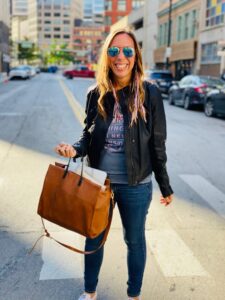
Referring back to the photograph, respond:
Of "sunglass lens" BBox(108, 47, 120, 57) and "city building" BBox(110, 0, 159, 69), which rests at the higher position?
"city building" BBox(110, 0, 159, 69)

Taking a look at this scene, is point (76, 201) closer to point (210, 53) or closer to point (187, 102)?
point (187, 102)

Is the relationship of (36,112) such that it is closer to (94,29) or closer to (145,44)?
(145,44)

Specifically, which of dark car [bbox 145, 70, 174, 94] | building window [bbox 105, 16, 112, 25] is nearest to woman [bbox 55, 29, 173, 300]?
dark car [bbox 145, 70, 174, 94]

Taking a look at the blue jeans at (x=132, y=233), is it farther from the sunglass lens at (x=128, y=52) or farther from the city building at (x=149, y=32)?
the city building at (x=149, y=32)

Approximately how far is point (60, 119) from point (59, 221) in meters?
11.5

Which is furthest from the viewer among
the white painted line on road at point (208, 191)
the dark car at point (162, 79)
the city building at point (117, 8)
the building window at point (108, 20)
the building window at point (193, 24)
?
the building window at point (108, 20)

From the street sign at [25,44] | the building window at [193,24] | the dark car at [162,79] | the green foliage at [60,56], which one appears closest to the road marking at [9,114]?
the dark car at [162,79]

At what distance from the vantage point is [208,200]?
5809 millimetres

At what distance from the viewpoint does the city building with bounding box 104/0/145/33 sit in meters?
107

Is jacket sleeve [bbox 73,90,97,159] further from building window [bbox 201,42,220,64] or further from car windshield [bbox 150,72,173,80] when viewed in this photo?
building window [bbox 201,42,220,64]

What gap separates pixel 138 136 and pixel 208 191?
378 centimetres

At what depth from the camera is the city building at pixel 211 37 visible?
32.3 meters

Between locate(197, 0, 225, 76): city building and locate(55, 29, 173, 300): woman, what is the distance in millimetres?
29615

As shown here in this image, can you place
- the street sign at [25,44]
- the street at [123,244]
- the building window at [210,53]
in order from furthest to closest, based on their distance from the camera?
1. the street sign at [25,44]
2. the building window at [210,53]
3. the street at [123,244]
